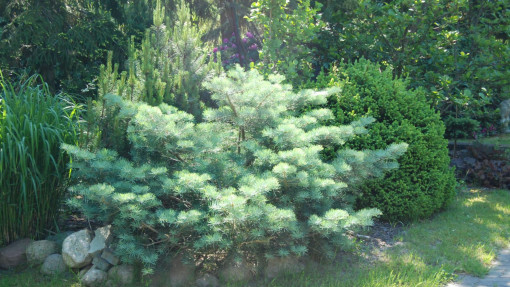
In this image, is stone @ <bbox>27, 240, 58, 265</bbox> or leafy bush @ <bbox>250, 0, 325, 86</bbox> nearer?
stone @ <bbox>27, 240, 58, 265</bbox>

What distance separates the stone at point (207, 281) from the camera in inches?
153

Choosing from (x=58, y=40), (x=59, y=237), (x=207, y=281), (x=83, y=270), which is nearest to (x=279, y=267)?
(x=207, y=281)

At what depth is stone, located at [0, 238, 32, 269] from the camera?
4.27 meters

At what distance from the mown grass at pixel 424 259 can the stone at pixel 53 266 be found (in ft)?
0.24

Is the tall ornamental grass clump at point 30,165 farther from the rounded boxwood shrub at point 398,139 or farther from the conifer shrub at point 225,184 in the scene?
the rounded boxwood shrub at point 398,139

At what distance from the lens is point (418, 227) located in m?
5.39

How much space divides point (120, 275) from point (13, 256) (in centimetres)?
116

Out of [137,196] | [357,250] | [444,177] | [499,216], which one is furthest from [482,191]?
[137,196]

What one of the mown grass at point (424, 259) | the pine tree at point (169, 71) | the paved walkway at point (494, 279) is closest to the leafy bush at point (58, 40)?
the pine tree at point (169, 71)

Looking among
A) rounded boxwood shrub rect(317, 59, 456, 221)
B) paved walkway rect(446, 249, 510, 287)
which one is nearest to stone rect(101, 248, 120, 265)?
rounded boxwood shrub rect(317, 59, 456, 221)

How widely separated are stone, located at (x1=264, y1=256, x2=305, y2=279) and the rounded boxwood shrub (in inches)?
57.6

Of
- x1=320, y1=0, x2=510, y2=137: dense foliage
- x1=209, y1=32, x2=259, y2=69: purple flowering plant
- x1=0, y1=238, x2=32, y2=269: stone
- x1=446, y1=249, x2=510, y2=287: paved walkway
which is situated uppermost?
x1=320, y1=0, x2=510, y2=137: dense foliage

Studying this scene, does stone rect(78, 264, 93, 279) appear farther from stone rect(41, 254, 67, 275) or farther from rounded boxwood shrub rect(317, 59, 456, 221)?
rounded boxwood shrub rect(317, 59, 456, 221)

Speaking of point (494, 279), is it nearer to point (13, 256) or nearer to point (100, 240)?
point (100, 240)
